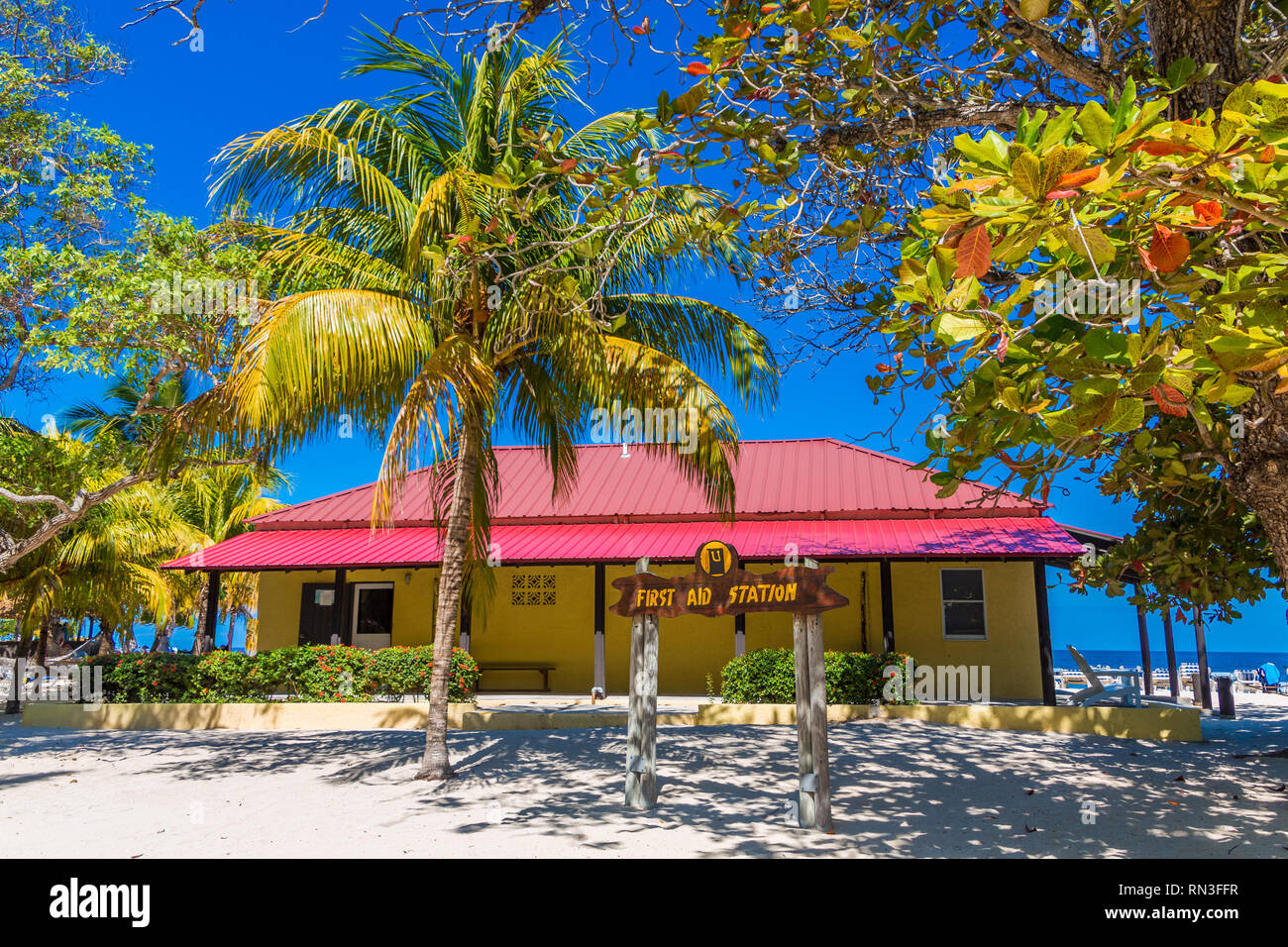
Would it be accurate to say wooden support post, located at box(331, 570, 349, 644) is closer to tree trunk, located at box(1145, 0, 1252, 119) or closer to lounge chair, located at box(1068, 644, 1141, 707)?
lounge chair, located at box(1068, 644, 1141, 707)

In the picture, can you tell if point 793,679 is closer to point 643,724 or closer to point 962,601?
point 962,601

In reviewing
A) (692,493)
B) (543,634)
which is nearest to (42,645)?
(543,634)

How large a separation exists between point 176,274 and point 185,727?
7.00 m

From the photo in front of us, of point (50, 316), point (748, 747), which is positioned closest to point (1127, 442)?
point (748, 747)

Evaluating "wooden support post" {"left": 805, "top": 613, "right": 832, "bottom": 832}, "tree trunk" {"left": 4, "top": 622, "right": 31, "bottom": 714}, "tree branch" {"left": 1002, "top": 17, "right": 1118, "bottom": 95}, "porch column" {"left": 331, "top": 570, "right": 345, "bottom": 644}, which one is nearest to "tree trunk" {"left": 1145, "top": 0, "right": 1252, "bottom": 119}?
"tree branch" {"left": 1002, "top": 17, "right": 1118, "bottom": 95}

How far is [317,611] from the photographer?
701 inches

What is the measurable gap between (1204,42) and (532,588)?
14494mm

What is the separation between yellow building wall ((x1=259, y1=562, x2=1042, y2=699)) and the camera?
15.2 meters

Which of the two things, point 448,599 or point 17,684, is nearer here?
point 448,599

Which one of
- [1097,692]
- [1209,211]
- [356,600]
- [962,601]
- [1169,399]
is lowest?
[1097,692]

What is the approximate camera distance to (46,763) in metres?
9.60

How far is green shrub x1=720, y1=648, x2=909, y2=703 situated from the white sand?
71 cm

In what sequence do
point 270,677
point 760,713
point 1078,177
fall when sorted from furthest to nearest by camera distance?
point 270,677
point 760,713
point 1078,177
